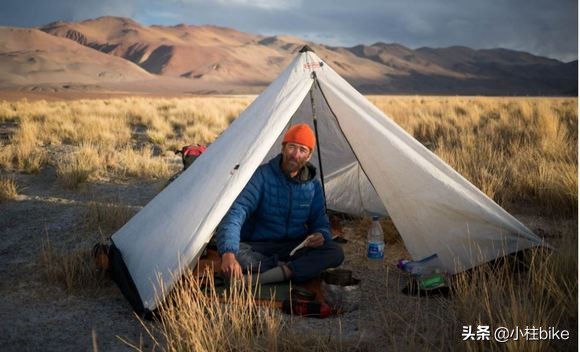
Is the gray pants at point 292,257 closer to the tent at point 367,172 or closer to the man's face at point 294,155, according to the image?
the tent at point 367,172

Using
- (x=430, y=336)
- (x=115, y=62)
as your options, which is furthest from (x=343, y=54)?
(x=430, y=336)

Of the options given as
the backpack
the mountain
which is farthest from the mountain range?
the backpack

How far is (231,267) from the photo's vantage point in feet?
11.4

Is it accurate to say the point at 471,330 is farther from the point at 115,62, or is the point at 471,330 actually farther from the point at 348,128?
the point at 115,62

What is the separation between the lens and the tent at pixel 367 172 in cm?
371

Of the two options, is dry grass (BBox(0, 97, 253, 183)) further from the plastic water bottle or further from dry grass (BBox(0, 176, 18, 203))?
the plastic water bottle

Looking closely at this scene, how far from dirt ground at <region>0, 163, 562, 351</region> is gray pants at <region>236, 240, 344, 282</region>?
1.44 feet

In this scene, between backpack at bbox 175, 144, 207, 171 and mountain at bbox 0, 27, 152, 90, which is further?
mountain at bbox 0, 27, 152, 90

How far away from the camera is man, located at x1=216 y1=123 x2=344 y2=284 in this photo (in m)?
4.01

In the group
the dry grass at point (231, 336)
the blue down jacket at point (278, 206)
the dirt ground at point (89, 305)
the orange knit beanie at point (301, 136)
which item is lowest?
the dirt ground at point (89, 305)

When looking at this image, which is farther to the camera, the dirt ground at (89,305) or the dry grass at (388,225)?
the dirt ground at (89,305)

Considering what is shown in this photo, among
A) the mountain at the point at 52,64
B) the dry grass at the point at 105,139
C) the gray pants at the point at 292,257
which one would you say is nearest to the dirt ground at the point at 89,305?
the gray pants at the point at 292,257

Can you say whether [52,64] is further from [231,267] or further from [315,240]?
[231,267]

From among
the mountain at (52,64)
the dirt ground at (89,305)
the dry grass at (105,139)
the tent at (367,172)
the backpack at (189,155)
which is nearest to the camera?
the dirt ground at (89,305)
